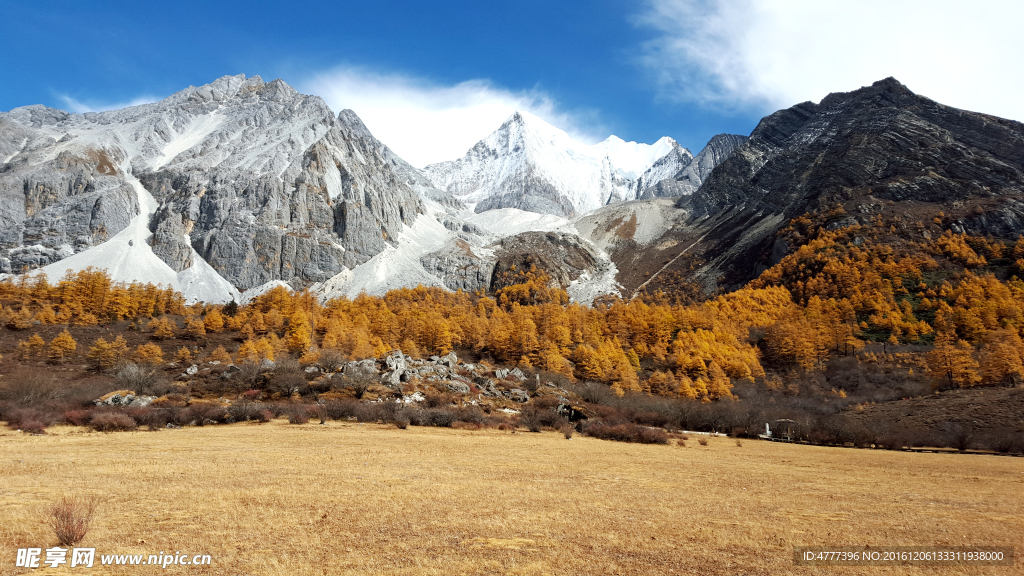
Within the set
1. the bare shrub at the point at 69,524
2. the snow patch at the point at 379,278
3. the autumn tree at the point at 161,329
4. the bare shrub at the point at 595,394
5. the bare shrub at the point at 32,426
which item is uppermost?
the snow patch at the point at 379,278

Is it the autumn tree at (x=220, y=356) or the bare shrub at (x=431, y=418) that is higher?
the autumn tree at (x=220, y=356)

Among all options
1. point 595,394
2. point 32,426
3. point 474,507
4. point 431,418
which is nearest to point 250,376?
point 32,426

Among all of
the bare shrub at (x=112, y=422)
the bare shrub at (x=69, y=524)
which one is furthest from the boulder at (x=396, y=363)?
the bare shrub at (x=69, y=524)

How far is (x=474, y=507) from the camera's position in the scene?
1103cm

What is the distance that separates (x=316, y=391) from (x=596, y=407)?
24574 mm

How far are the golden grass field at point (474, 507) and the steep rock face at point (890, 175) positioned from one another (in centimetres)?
14302

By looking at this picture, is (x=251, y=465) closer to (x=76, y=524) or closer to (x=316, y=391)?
(x=76, y=524)

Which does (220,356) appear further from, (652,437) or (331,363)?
(652,437)

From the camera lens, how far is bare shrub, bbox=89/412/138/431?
935 inches

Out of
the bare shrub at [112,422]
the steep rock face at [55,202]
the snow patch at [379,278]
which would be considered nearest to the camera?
the bare shrub at [112,422]

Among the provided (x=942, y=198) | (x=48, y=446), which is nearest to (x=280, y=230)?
(x=48, y=446)

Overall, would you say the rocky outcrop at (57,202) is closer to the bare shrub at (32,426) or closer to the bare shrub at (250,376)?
the bare shrub at (250,376)

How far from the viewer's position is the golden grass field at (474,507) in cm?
777

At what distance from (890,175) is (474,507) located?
190 metres
